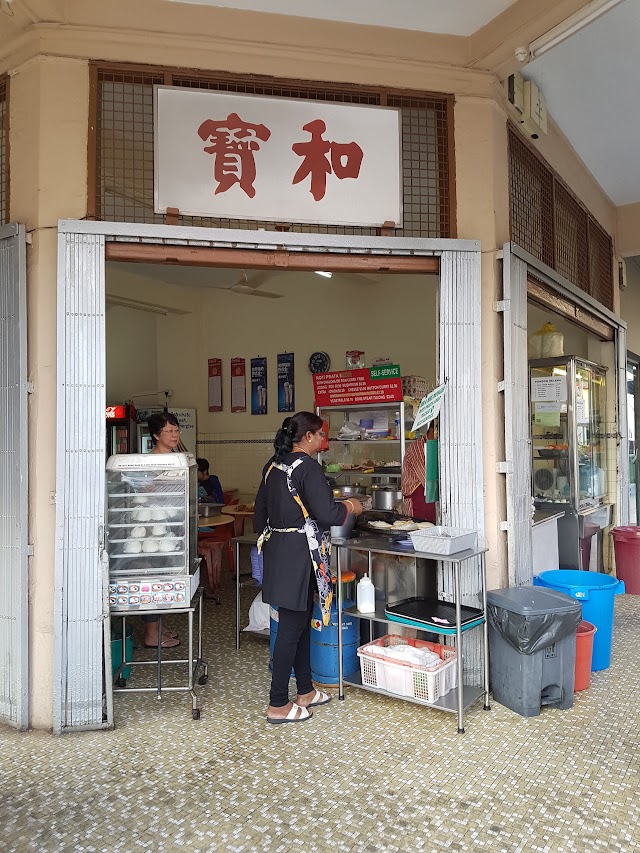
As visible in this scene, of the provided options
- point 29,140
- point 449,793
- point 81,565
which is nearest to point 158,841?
point 449,793

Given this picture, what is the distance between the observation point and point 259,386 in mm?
8656

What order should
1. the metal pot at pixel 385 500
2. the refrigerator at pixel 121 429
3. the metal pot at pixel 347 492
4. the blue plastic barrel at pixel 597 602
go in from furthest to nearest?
the refrigerator at pixel 121 429 → the metal pot at pixel 347 492 → the metal pot at pixel 385 500 → the blue plastic barrel at pixel 597 602

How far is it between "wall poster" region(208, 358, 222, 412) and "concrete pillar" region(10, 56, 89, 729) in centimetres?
579

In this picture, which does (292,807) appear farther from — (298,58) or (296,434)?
(298,58)

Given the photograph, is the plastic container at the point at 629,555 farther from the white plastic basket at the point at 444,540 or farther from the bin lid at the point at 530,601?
the white plastic basket at the point at 444,540

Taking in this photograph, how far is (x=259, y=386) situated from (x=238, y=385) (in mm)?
407

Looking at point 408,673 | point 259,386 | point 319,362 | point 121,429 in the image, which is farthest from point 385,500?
point 121,429

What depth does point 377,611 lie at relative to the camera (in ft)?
12.1

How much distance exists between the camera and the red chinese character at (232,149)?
134 inches

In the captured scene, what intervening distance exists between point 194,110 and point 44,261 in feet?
3.79

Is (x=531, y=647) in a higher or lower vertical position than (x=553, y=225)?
lower

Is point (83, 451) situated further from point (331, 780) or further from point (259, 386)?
point (259, 386)

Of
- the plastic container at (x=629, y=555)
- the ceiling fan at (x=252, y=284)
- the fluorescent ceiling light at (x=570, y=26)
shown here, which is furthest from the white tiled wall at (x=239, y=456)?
the fluorescent ceiling light at (x=570, y=26)

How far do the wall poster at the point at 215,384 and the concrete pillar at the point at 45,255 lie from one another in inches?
228
